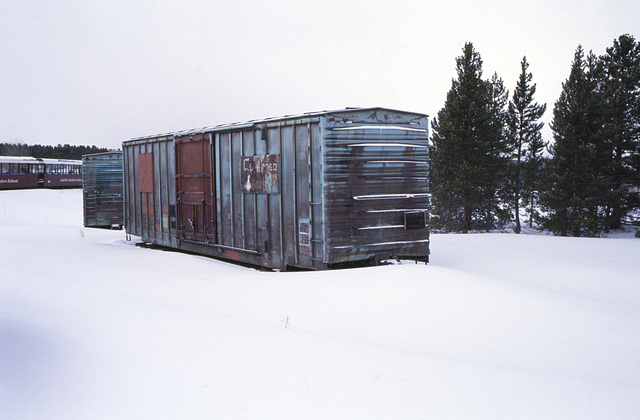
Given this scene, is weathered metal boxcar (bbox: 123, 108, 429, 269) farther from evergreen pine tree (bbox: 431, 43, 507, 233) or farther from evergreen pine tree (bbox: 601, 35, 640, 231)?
evergreen pine tree (bbox: 601, 35, 640, 231)

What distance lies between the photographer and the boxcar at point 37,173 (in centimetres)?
4250

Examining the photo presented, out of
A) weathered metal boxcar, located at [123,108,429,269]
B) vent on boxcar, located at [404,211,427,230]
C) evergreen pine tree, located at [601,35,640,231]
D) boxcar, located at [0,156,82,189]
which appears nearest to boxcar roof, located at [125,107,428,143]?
weathered metal boxcar, located at [123,108,429,269]

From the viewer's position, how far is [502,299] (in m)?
7.23

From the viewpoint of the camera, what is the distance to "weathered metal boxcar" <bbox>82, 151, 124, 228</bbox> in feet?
68.7

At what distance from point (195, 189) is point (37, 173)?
40271mm

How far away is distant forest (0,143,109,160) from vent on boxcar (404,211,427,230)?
9876 cm

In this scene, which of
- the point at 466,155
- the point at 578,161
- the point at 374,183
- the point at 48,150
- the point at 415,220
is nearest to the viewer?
the point at 374,183

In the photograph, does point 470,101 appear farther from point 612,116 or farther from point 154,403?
point 154,403

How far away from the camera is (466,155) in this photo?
30234mm

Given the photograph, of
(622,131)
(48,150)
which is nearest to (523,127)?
(622,131)

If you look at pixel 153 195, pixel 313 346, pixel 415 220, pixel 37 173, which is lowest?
pixel 313 346

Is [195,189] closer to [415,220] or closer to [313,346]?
[415,220]

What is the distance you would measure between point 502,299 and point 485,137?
25103 mm

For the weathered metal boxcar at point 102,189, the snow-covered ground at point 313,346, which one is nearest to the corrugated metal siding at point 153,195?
the snow-covered ground at point 313,346
